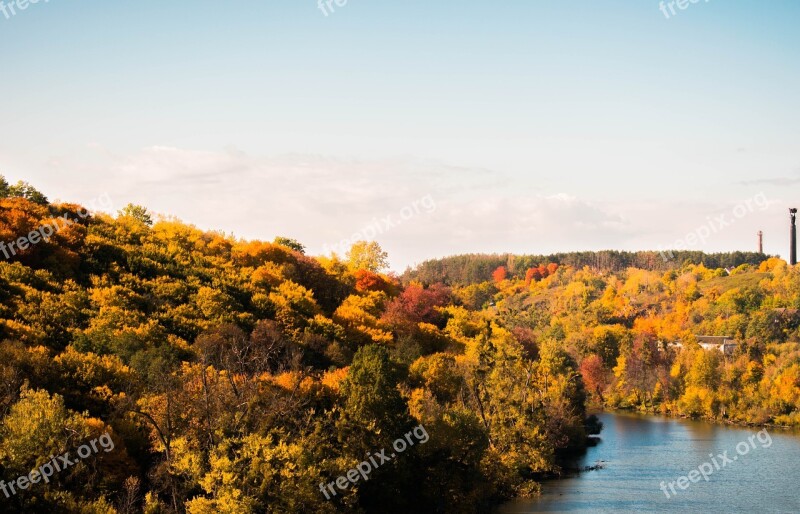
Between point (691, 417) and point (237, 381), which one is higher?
point (237, 381)

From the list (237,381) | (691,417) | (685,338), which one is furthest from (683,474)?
(685,338)

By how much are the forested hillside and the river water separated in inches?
140

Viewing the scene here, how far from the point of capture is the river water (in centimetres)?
5456

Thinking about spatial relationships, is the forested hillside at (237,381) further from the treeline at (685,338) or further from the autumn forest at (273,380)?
the treeline at (685,338)

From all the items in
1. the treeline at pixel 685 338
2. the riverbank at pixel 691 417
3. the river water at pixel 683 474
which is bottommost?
the riverbank at pixel 691 417

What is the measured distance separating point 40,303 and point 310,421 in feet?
83.5

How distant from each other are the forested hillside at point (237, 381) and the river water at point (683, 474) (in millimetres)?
3568

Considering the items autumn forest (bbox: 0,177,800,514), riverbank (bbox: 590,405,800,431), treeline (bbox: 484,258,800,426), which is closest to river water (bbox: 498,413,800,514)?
autumn forest (bbox: 0,177,800,514)

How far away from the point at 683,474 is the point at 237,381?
36.6 m

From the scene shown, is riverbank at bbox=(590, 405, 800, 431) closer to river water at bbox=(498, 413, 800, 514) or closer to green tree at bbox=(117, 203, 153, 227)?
river water at bbox=(498, 413, 800, 514)

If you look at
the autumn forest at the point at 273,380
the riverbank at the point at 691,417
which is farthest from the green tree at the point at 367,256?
the riverbank at the point at 691,417

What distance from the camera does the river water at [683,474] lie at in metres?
54.6

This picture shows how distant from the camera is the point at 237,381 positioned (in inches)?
1918

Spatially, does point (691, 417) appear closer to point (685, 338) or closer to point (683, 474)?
point (685, 338)
